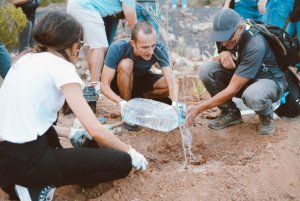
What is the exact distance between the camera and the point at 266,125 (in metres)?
3.28

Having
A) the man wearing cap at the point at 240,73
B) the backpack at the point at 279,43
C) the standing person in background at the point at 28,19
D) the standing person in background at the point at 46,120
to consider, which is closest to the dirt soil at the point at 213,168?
the man wearing cap at the point at 240,73

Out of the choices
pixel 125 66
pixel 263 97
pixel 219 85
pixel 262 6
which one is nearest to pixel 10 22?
pixel 125 66

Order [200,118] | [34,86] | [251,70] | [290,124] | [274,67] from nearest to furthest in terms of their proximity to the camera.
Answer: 1. [34,86]
2. [251,70]
3. [274,67]
4. [290,124]
5. [200,118]

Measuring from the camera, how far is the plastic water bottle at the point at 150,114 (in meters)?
3.42

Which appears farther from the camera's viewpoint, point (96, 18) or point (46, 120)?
point (96, 18)

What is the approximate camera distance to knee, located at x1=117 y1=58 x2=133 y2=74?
134 inches

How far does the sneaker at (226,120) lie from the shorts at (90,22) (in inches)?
47.2

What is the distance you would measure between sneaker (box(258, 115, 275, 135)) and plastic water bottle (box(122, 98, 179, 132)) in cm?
66

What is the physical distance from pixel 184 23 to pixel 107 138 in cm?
574

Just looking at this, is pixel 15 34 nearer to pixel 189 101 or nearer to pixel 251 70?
pixel 189 101

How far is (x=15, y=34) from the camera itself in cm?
412

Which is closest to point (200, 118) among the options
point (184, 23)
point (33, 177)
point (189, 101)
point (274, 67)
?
point (189, 101)

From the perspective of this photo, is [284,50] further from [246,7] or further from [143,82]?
[143,82]

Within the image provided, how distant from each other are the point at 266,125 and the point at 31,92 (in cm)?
193
